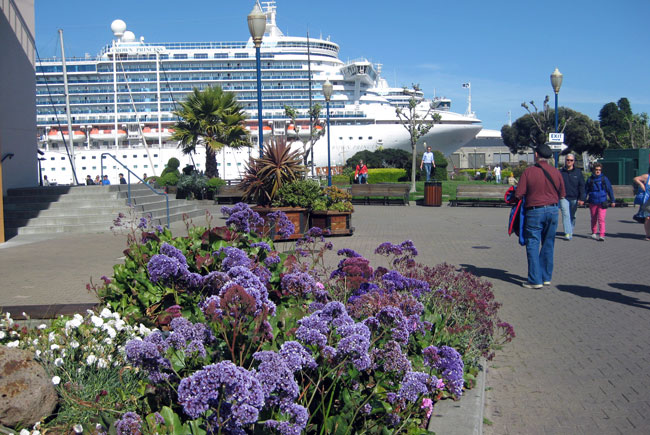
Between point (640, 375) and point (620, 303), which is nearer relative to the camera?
point (640, 375)

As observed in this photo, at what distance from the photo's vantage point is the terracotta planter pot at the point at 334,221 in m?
12.8

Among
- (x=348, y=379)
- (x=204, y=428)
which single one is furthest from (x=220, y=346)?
(x=348, y=379)

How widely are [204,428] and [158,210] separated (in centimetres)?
1407

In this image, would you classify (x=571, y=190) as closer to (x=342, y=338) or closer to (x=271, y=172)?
(x=271, y=172)

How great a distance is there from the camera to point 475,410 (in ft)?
11.0

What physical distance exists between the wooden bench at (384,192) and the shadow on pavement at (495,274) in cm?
1415

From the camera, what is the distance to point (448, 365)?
3.15 meters

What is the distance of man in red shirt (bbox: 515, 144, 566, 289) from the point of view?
7.50 m

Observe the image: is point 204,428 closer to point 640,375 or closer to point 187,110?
point 640,375

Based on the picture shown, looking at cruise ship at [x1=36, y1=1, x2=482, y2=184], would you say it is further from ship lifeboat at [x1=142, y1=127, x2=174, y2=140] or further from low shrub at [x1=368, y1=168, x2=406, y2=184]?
low shrub at [x1=368, y1=168, x2=406, y2=184]

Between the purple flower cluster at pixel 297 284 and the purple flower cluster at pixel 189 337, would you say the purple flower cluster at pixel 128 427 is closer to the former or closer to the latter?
the purple flower cluster at pixel 189 337

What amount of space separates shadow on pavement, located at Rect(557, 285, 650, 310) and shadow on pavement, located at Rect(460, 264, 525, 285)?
638 millimetres

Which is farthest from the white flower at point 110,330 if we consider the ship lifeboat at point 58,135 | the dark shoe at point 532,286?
the ship lifeboat at point 58,135

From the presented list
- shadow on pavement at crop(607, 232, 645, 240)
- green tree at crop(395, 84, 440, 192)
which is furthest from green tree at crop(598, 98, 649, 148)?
shadow on pavement at crop(607, 232, 645, 240)
